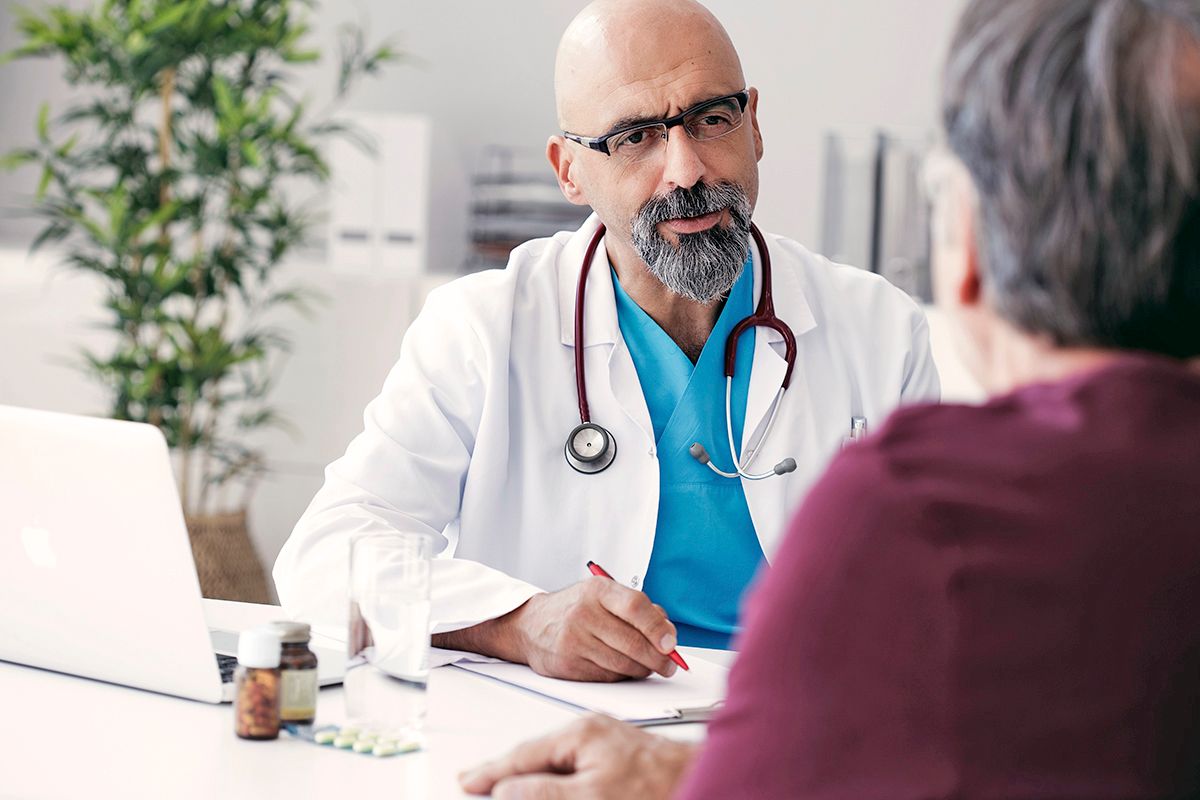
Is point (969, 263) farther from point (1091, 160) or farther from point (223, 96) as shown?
point (223, 96)

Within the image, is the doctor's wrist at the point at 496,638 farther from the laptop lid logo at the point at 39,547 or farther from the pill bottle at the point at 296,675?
the laptop lid logo at the point at 39,547

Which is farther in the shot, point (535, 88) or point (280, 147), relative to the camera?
point (535, 88)

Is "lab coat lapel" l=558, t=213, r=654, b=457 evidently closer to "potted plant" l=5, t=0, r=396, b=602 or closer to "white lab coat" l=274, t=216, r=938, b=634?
"white lab coat" l=274, t=216, r=938, b=634

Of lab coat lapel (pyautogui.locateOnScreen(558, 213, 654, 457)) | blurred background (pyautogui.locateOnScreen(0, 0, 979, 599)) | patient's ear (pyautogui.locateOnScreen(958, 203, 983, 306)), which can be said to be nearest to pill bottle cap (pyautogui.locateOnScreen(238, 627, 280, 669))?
patient's ear (pyautogui.locateOnScreen(958, 203, 983, 306))

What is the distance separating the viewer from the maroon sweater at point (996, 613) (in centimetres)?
72

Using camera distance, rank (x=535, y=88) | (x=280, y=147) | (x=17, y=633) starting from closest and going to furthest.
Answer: (x=17, y=633) < (x=280, y=147) < (x=535, y=88)

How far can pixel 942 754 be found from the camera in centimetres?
74

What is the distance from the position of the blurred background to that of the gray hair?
309 cm

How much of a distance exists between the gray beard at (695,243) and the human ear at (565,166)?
7.5 inches

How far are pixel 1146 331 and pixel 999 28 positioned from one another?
0.62 ft

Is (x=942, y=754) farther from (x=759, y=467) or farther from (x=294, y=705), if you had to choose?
(x=759, y=467)

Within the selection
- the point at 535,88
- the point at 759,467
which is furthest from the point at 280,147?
the point at 759,467

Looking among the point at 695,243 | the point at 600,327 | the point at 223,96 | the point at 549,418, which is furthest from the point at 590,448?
the point at 223,96

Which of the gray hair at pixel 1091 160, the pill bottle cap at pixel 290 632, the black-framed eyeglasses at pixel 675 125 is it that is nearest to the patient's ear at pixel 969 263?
the gray hair at pixel 1091 160
